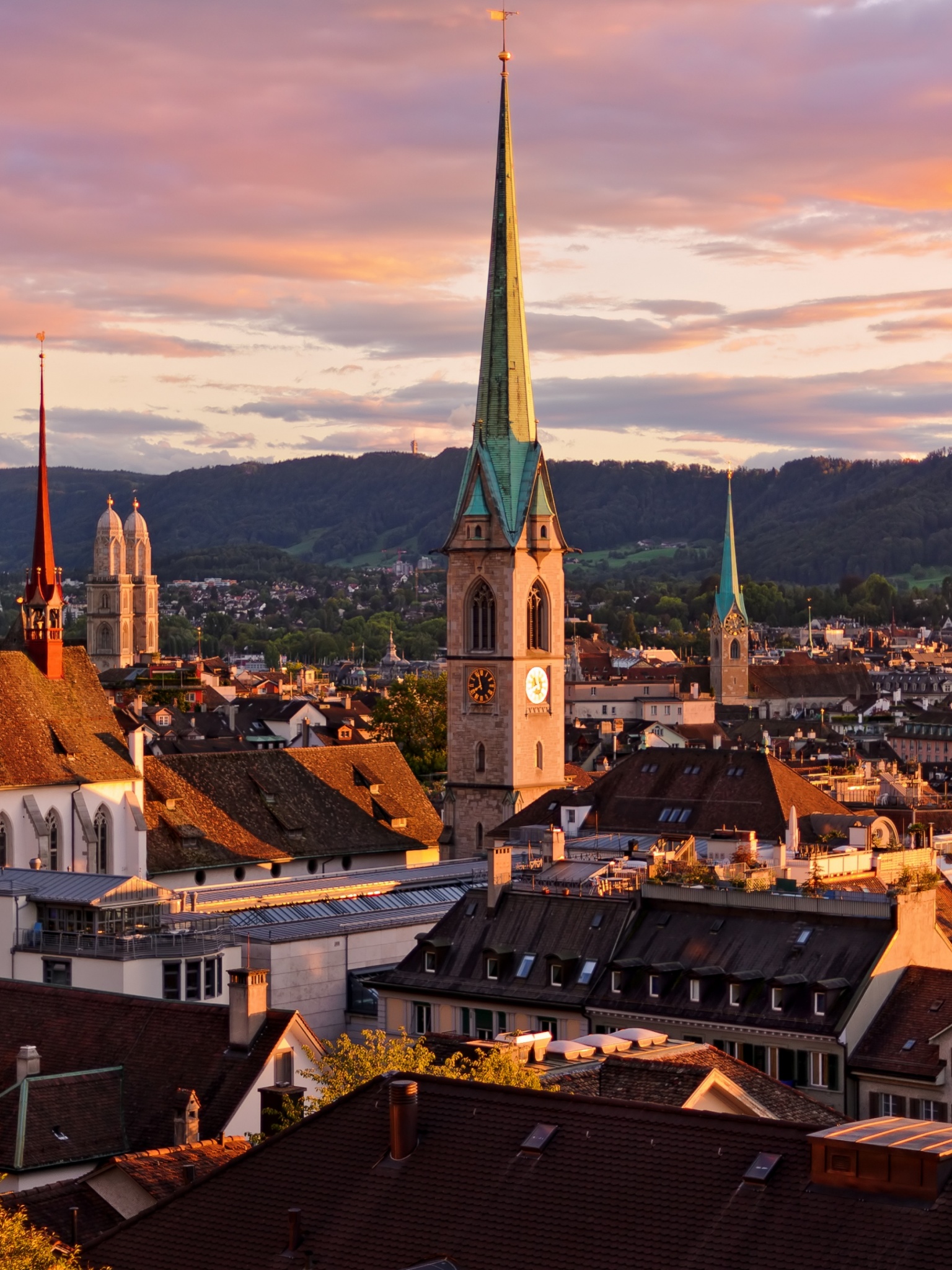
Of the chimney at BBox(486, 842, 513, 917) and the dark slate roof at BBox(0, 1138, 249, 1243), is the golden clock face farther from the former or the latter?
the dark slate roof at BBox(0, 1138, 249, 1243)

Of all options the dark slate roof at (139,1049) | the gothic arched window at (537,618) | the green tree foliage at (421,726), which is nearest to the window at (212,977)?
the dark slate roof at (139,1049)

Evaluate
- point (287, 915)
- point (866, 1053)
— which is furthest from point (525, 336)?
point (866, 1053)

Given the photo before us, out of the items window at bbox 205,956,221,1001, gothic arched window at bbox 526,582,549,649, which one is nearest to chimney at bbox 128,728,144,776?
gothic arched window at bbox 526,582,549,649

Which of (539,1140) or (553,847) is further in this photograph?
(553,847)

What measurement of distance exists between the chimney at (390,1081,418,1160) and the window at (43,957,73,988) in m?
30.4

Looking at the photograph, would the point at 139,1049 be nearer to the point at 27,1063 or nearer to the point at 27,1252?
the point at 27,1063

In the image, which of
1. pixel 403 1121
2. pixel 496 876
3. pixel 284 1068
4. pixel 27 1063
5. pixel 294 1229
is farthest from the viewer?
pixel 496 876

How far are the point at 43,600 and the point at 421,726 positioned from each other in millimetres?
48989

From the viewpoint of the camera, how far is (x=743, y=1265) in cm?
2483

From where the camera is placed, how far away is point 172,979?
56875 mm

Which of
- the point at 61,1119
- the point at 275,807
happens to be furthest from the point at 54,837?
the point at 61,1119

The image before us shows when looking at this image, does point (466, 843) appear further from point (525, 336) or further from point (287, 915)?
point (287, 915)

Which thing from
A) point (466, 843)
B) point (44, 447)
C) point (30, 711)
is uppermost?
point (44, 447)

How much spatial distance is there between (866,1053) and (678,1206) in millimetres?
23498
